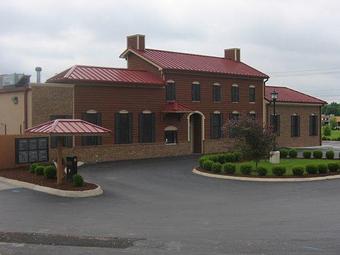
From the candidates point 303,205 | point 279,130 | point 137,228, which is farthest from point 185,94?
point 137,228

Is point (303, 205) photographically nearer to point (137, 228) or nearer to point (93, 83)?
point (137, 228)

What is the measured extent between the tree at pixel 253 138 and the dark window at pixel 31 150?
9445 millimetres

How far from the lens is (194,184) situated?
21.7 m

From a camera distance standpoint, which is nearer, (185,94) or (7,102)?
(7,102)

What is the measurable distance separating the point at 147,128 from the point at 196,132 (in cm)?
521

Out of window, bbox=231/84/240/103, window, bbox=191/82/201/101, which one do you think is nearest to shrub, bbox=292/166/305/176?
window, bbox=191/82/201/101

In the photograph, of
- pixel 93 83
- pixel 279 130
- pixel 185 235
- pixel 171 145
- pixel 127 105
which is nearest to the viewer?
pixel 185 235

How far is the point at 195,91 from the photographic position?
3750 centimetres

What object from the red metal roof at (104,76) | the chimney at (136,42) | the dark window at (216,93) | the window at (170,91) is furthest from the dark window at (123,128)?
the dark window at (216,93)

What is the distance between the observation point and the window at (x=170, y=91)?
35562 mm

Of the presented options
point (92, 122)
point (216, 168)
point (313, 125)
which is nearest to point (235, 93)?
point (313, 125)

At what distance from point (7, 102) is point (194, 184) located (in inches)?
580

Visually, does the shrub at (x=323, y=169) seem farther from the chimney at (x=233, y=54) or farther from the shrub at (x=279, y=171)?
the chimney at (x=233, y=54)

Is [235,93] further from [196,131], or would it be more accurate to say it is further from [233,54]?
[233,54]
